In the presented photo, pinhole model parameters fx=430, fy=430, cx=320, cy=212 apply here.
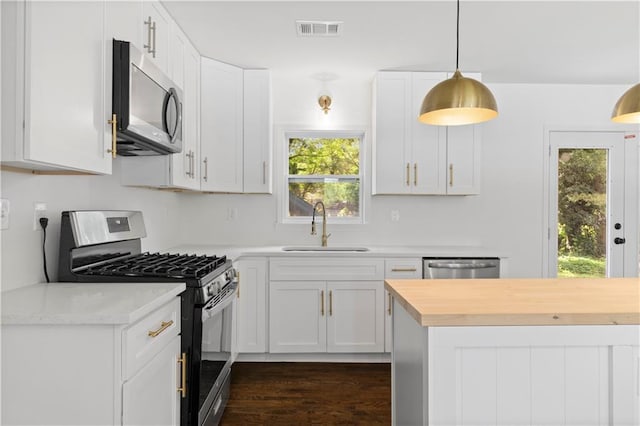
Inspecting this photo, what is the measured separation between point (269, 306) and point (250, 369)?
1.59ft

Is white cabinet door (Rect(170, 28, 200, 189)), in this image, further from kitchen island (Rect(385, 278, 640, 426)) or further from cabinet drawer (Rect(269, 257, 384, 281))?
kitchen island (Rect(385, 278, 640, 426))

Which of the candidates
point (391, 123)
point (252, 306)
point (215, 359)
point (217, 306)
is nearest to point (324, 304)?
point (252, 306)

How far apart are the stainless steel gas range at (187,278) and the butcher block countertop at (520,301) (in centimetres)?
85

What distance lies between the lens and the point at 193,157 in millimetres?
3066

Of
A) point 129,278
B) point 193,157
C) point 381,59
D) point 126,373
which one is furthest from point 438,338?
point 381,59

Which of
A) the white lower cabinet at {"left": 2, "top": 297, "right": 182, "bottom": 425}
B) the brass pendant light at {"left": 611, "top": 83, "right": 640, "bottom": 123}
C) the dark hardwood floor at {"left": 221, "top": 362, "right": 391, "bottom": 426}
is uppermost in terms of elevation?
the brass pendant light at {"left": 611, "top": 83, "right": 640, "bottom": 123}

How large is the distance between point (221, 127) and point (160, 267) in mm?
1653

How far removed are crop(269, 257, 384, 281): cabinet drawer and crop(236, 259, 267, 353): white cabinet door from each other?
0.11 meters

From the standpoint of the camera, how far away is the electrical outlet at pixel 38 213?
→ 1843mm

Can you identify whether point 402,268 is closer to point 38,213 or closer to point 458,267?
point 458,267

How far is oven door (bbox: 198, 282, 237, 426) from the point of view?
6.41 ft

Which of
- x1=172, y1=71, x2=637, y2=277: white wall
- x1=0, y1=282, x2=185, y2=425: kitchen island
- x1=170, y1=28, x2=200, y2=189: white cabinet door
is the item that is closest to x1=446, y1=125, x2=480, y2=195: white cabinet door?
x1=172, y1=71, x2=637, y2=277: white wall

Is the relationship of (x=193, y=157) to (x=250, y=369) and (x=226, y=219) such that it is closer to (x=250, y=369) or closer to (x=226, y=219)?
(x=226, y=219)

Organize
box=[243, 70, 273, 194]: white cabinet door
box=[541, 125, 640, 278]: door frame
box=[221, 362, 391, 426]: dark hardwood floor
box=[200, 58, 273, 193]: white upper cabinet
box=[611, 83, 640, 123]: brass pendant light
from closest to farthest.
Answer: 1. box=[611, 83, 640, 123]: brass pendant light
2. box=[221, 362, 391, 426]: dark hardwood floor
3. box=[200, 58, 273, 193]: white upper cabinet
4. box=[243, 70, 273, 194]: white cabinet door
5. box=[541, 125, 640, 278]: door frame
